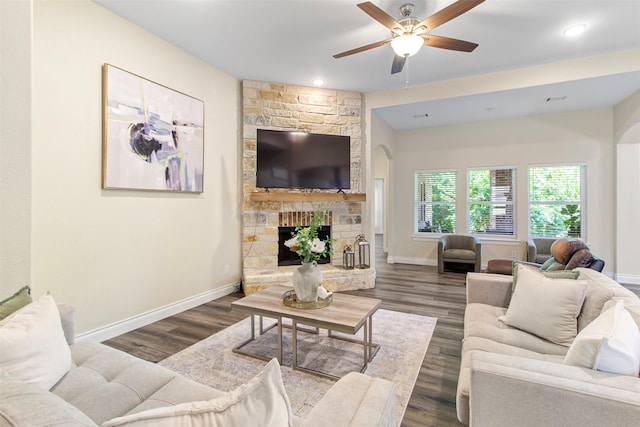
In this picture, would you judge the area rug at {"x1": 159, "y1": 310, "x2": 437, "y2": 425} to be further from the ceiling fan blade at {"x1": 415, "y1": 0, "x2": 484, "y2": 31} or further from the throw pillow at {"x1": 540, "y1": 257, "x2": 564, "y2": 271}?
the ceiling fan blade at {"x1": 415, "y1": 0, "x2": 484, "y2": 31}

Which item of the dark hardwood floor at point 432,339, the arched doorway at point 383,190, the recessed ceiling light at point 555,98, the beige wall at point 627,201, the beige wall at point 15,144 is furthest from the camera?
the arched doorway at point 383,190

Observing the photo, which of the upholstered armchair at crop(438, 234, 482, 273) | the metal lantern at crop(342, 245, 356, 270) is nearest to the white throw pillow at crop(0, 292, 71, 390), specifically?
the metal lantern at crop(342, 245, 356, 270)

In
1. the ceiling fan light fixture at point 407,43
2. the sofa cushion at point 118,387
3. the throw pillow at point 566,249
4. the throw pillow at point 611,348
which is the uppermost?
the ceiling fan light fixture at point 407,43

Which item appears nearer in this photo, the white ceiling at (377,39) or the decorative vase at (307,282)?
the decorative vase at (307,282)

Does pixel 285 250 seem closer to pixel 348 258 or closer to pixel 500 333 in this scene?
pixel 348 258

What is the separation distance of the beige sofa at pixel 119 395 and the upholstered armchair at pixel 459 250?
4.81 m

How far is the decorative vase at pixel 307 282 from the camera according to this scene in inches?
93.9

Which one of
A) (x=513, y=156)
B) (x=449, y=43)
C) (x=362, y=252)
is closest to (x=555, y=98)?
(x=513, y=156)

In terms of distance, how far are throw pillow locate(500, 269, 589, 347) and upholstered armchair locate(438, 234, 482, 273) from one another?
341cm

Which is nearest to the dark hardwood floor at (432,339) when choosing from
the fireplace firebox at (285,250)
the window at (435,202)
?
the fireplace firebox at (285,250)

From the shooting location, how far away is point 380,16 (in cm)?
230

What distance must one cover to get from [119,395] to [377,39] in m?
3.61

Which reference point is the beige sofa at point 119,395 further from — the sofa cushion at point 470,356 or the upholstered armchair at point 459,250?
the upholstered armchair at point 459,250

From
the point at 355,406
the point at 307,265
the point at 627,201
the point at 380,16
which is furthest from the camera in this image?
the point at 627,201
